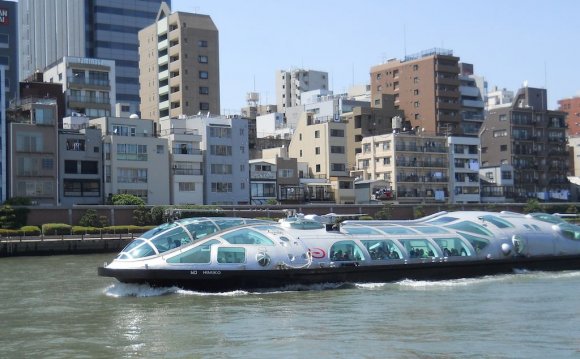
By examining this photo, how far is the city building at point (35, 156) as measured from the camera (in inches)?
3093

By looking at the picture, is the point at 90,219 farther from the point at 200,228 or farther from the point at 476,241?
the point at 476,241

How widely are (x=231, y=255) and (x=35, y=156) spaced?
50.9 metres

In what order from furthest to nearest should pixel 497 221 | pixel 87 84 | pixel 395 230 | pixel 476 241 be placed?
pixel 87 84
pixel 497 221
pixel 476 241
pixel 395 230

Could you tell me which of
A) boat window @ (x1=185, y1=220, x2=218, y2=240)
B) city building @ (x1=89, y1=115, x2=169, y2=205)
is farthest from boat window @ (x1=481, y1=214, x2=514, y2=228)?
city building @ (x1=89, y1=115, x2=169, y2=205)

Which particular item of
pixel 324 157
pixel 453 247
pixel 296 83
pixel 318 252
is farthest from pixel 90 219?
pixel 296 83

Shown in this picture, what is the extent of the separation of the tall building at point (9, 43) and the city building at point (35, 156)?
60.9 ft

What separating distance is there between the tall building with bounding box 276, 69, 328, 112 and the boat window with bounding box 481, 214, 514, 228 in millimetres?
130758

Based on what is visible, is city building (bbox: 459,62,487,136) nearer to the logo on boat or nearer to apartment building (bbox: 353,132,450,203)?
apartment building (bbox: 353,132,450,203)

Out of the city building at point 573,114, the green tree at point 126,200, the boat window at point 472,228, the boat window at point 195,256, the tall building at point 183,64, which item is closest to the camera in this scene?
the boat window at point 195,256

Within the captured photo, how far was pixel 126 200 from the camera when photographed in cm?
7881

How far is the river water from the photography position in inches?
889

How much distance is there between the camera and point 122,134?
8781 centimetres

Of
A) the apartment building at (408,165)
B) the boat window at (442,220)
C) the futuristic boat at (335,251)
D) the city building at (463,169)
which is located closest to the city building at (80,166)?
the apartment building at (408,165)

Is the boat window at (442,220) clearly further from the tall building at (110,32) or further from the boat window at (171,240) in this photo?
the tall building at (110,32)
